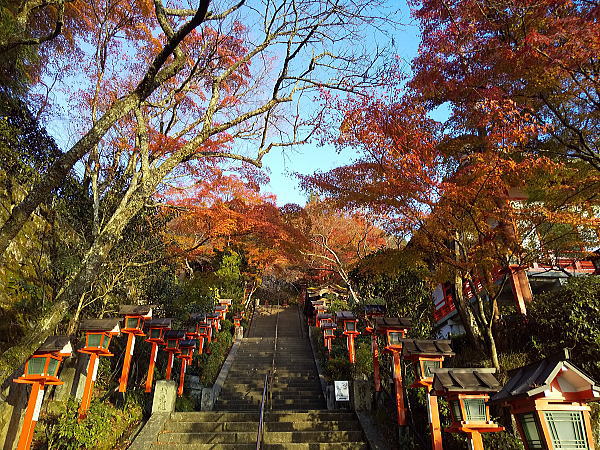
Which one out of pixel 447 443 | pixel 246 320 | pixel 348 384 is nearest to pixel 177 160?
pixel 348 384

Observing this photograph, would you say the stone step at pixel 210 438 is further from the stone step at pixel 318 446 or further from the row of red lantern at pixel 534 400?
the row of red lantern at pixel 534 400

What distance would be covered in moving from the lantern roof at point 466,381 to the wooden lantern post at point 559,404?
4.77 feet

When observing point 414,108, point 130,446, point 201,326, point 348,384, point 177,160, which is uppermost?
point 414,108

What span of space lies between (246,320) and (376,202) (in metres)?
19.0

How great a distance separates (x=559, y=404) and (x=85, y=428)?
7960 millimetres

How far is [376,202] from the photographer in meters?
9.44

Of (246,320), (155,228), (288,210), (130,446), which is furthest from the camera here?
(246,320)

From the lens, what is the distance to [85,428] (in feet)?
23.5

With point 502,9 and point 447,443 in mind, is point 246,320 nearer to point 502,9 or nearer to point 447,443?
point 447,443

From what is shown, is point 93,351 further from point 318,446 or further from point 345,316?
point 345,316

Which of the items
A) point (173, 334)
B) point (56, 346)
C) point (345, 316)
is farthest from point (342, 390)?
point (56, 346)

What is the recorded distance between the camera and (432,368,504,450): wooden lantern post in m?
5.53

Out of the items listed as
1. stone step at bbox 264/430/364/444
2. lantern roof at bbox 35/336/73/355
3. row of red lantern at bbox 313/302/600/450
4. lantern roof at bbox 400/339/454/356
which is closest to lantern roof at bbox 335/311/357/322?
stone step at bbox 264/430/364/444

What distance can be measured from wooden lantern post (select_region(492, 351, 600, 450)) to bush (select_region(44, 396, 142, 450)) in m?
7.53
